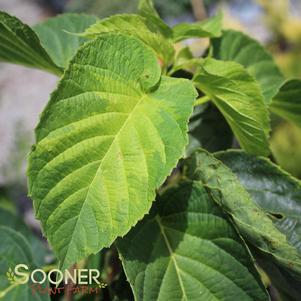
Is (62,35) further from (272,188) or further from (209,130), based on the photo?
(272,188)

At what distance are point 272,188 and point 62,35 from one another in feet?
1.31

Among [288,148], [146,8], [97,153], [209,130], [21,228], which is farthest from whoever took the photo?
[288,148]

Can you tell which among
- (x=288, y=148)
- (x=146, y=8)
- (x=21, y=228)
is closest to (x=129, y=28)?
(x=146, y=8)

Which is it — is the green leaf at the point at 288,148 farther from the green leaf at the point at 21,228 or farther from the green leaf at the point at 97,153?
the green leaf at the point at 97,153

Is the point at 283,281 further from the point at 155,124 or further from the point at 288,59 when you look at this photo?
the point at 288,59

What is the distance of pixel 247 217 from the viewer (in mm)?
502

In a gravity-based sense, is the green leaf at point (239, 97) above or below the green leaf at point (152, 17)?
below

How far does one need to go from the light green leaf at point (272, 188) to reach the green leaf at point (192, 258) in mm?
64

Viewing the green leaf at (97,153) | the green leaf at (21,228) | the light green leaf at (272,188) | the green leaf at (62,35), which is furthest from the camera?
the green leaf at (21,228)

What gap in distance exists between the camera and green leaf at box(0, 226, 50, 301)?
0.62 m

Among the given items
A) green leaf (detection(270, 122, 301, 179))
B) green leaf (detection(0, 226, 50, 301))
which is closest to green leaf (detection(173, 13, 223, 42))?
green leaf (detection(0, 226, 50, 301))

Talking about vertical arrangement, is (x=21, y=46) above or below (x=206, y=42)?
above

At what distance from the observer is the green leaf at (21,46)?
1.70ft

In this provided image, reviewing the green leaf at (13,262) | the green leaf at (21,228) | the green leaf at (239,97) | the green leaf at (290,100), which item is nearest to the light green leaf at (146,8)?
the green leaf at (239,97)
